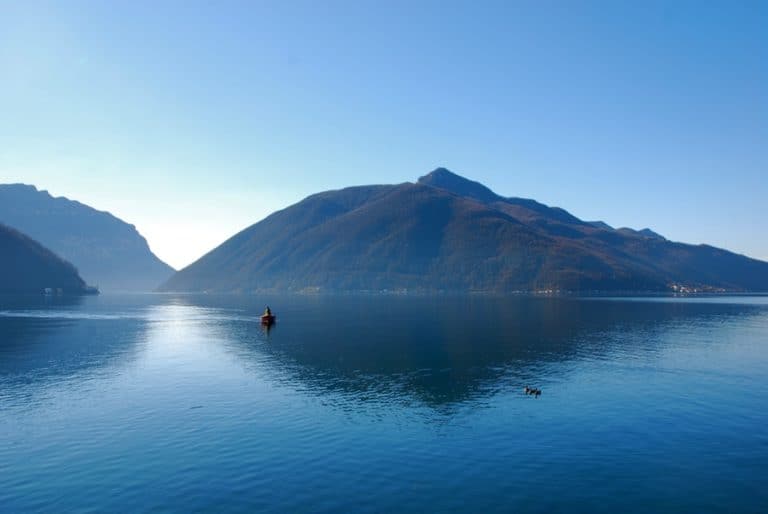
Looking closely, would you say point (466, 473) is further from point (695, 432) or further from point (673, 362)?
point (673, 362)

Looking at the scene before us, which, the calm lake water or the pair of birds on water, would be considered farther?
the pair of birds on water

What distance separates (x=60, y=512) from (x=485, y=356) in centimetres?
7890

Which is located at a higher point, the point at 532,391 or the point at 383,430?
the point at 532,391

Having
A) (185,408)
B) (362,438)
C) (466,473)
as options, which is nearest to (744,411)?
(466,473)

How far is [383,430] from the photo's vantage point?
52031 millimetres

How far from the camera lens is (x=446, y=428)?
52.6 metres

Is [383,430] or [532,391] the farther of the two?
[532,391]

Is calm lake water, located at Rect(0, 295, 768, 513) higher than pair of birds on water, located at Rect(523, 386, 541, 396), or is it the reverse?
pair of birds on water, located at Rect(523, 386, 541, 396)

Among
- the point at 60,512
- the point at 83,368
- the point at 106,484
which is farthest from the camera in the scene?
the point at 83,368

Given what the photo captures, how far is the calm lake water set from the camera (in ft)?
120

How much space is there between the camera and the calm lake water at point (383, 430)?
36500 millimetres

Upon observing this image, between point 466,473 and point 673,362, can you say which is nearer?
point 466,473

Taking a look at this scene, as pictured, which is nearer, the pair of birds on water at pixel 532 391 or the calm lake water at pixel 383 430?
the calm lake water at pixel 383 430

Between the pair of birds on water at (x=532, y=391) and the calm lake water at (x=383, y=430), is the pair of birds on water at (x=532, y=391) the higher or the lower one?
the higher one
